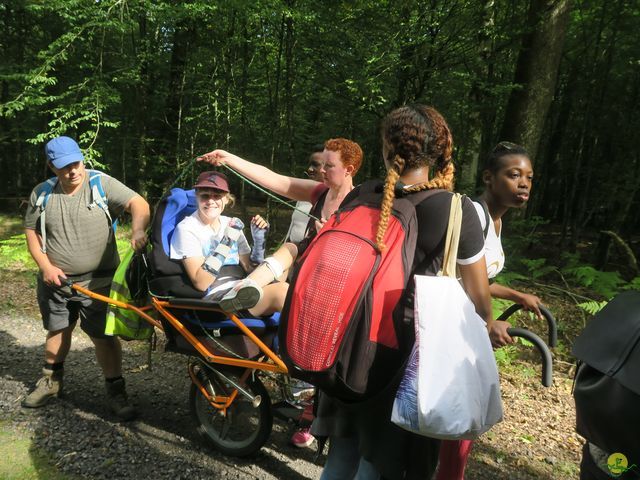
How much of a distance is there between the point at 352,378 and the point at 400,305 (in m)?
0.31

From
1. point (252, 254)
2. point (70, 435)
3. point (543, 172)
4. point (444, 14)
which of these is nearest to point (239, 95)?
point (444, 14)

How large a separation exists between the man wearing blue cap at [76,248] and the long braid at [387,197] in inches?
91.4

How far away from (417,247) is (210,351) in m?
1.93

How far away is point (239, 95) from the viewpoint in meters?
9.84

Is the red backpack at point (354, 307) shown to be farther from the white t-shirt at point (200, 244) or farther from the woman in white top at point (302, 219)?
the woman in white top at point (302, 219)

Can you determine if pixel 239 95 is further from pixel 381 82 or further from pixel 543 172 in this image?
pixel 543 172

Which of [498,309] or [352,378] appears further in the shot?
[498,309]

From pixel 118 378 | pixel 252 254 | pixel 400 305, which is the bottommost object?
pixel 118 378

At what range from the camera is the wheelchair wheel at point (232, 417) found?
10.2ft

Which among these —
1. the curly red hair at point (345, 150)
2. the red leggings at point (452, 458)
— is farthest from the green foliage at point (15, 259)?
the red leggings at point (452, 458)

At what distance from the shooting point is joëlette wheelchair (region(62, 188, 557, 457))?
9.58 ft

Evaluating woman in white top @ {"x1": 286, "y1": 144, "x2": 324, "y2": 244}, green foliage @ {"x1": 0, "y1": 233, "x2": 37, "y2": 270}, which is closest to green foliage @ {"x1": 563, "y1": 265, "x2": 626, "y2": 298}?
woman in white top @ {"x1": 286, "y1": 144, "x2": 324, "y2": 244}

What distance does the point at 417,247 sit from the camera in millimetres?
1635

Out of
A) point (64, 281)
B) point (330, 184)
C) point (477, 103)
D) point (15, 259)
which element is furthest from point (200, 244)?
point (15, 259)
